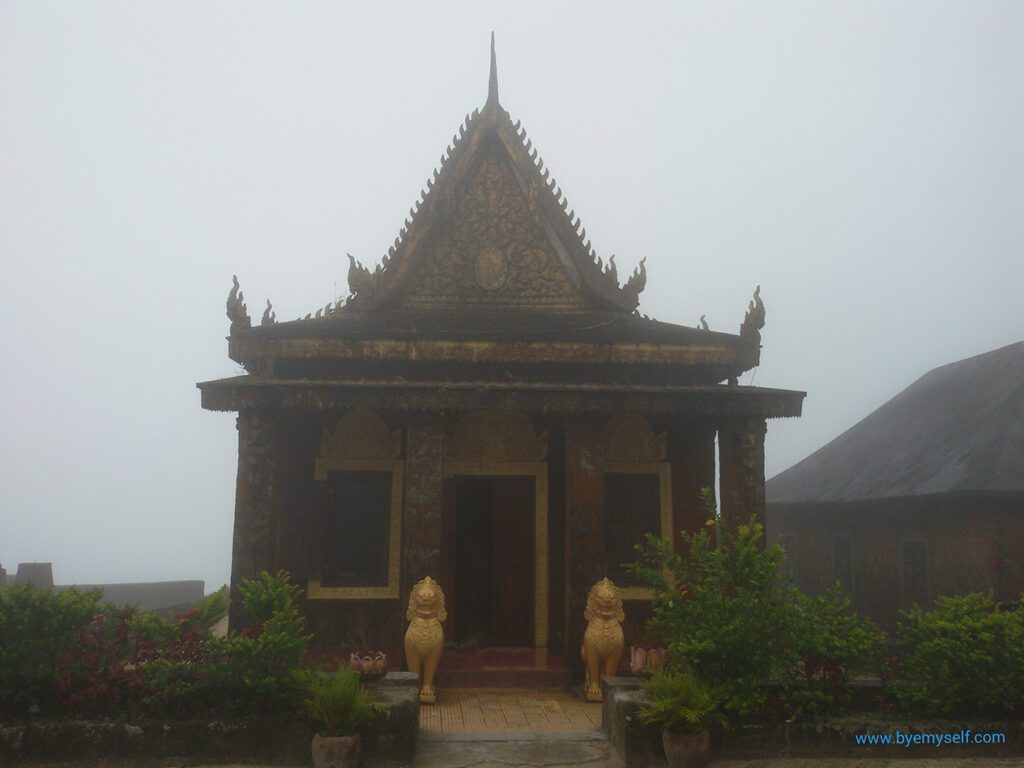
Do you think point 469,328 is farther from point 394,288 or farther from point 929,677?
point 929,677

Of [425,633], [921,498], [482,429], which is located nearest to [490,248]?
[482,429]

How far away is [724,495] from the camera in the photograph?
10406mm

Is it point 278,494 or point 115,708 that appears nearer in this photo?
point 115,708

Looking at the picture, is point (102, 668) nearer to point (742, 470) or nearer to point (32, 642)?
point (32, 642)

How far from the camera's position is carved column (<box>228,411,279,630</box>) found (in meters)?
9.77

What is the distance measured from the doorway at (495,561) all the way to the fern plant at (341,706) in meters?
4.62

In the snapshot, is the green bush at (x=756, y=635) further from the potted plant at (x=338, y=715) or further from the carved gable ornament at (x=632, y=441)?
the carved gable ornament at (x=632, y=441)

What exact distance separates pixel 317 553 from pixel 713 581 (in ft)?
18.6

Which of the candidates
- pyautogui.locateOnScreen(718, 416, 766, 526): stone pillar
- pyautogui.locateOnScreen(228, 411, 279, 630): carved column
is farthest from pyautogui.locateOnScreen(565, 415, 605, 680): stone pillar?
pyautogui.locateOnScreen(228, 411, 279, 630): carved column

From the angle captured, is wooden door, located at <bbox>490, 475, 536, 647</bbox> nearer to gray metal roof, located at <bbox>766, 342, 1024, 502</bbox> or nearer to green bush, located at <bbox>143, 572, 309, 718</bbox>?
green bush, located at <bbox>143, 572, 309, 718</bbox>

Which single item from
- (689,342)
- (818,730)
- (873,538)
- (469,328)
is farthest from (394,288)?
(873,538)

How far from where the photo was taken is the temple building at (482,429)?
1005 cm

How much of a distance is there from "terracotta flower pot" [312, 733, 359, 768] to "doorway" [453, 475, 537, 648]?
4.79m

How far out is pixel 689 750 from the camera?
6.80 meters
